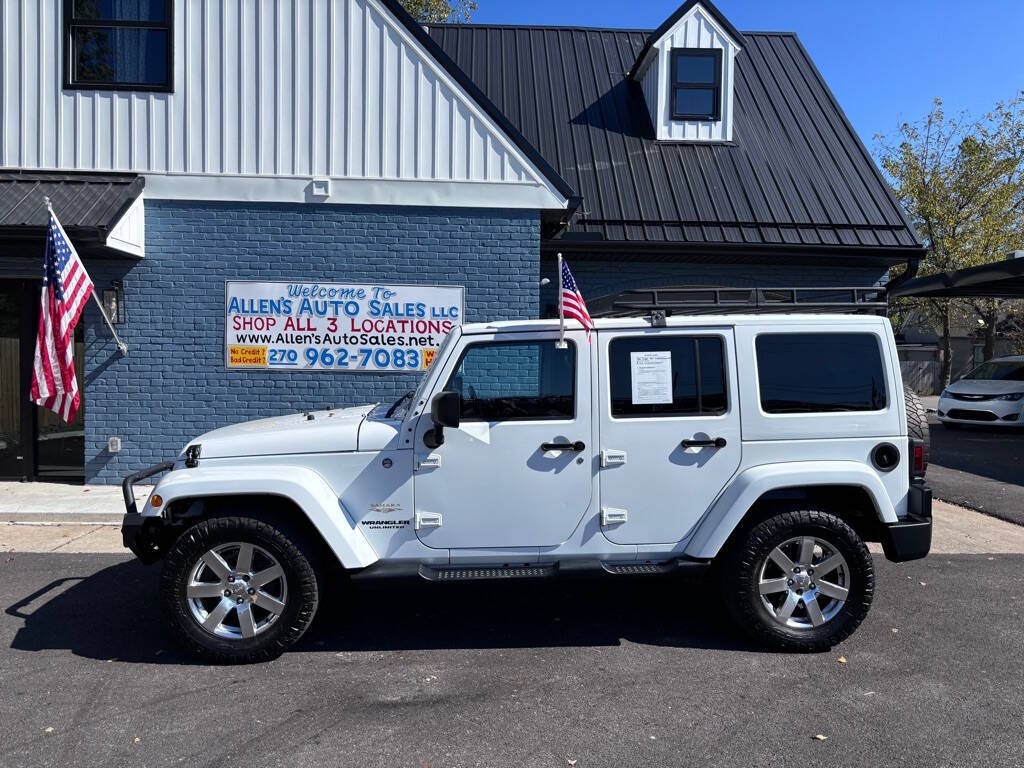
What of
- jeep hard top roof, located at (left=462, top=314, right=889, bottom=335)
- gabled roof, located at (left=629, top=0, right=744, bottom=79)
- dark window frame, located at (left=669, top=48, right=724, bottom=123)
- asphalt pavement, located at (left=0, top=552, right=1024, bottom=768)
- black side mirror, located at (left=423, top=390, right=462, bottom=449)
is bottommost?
asphalt pavement, located at (left=0, top=552, right=1024, bottom=768)

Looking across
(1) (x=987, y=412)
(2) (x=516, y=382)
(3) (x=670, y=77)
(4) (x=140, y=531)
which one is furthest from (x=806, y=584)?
(1) (x=987, y=412)

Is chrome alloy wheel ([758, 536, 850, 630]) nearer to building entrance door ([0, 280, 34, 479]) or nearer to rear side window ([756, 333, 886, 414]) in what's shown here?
rear side window ([756, 333, 886, 414])

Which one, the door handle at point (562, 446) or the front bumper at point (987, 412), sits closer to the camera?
the door handle at point (562, 446)

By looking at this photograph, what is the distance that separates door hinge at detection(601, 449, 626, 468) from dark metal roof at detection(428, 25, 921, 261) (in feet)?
19.9

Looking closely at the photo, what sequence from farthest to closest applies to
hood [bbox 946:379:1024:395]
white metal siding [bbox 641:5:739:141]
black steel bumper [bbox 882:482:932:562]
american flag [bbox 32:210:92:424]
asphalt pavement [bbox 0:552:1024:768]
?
hood [bbox 946:379:1024:395]
white metal siding [bbox 641:5:739:141]
american flag [bbox 32:210:92:424]
black steel bumper [bbox 882:482:932:562]
asphalt pavement [bbox 0:552:1024:768]

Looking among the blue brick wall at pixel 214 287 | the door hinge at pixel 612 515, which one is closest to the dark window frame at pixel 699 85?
the blue brick wall at pixel 214 287

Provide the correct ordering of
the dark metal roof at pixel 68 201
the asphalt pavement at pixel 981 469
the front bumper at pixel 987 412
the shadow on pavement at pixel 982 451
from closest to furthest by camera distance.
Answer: the dark metal roof at pixel 68 201, the asphalt pavement at pixel 981 469, the shadow on pavement at pixel 982 451, the front bumper at pixel 987 412

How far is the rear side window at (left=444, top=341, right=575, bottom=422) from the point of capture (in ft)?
14.6

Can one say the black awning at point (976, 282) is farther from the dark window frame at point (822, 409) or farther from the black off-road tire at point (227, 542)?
the black off-road tire at point (227, 542)

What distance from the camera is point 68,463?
9.43 meters

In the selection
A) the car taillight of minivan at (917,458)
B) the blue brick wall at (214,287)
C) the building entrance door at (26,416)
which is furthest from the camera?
the building entrance door at (26,416)

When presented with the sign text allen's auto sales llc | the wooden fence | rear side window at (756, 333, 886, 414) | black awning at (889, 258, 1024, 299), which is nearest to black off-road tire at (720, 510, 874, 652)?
rear side window at (756, 333, 886, 414)

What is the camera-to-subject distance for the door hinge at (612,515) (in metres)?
4.46

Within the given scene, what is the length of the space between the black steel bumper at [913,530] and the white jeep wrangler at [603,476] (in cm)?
1
